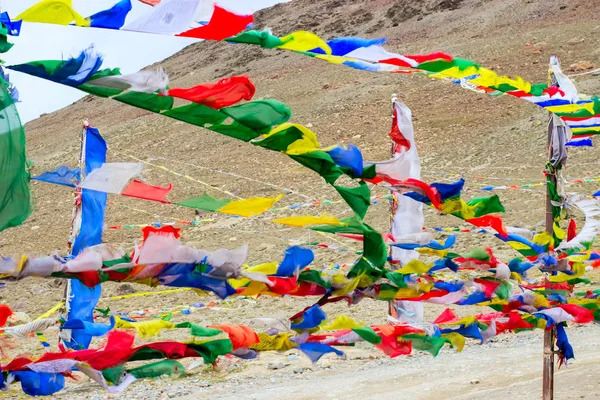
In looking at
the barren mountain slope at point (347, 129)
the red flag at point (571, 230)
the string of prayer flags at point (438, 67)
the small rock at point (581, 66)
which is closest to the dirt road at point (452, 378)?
the red flag at point (571, 230)

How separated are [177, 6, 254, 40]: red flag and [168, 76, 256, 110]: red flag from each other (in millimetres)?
171

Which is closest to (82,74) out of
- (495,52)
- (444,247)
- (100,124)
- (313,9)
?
(444,247)

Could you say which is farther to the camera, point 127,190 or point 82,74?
point 127,190

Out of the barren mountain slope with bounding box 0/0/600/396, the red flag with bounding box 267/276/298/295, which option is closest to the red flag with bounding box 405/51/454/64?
the red flag with bounding box 267/276/298/295

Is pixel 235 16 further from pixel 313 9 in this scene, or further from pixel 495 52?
pixel 313 9

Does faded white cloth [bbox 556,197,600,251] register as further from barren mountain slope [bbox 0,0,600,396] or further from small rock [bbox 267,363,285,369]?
barren mountain slope [bbox 0,0,600,396]

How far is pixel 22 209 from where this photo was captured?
119 inches

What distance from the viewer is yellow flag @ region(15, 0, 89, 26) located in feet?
9.93

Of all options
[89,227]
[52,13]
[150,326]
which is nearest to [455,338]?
[150,326]

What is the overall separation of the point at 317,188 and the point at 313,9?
100 ft

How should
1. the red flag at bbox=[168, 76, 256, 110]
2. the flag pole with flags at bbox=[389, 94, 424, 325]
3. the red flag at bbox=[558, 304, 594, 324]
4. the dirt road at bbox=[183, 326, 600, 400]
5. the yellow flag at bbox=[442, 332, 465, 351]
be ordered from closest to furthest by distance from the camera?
the red flag at bbox=[168, 76, 256, 110]
the yellow flag at bbox=[442, 332, 465, 351]
the red flag at bbox=[558, 304, 594, 324]
the dirt road at bbox=[183, 326, 600, 400]
the flag pole with flags at bbox=[389, 94, 424, 325]

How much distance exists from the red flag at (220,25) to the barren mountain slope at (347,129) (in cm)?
767

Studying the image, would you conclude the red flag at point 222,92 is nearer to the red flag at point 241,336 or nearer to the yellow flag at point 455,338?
the red flag at point 241,336

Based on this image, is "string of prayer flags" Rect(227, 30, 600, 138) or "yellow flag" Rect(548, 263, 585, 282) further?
"yellow flag" Rect(548, 263, 585, 282)
